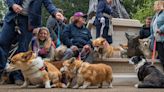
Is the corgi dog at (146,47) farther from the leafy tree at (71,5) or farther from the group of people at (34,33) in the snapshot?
the leafy tree at (71,5)

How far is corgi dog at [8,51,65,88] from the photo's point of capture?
9.42m

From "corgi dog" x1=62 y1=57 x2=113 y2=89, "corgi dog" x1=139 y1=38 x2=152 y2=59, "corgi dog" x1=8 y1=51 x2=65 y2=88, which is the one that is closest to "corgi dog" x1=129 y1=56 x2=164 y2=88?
"corgi dog" x1=62 y1=57 x2=113 y2=89

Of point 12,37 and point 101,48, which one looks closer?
point 12,37

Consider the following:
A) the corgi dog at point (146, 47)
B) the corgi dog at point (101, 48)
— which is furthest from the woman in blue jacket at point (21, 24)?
the corgi dog at point (146, 47)

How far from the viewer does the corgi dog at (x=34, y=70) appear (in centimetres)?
942

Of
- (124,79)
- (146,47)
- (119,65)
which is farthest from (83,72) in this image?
(146,47)

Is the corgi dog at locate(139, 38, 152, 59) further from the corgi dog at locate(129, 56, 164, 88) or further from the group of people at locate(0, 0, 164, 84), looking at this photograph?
the corgi dog at locate(129, 56, 164, 88)

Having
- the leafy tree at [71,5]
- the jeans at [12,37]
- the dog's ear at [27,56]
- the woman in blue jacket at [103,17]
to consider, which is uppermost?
the leafy tree at [71,5]

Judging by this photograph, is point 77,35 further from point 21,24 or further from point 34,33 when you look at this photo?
point 21,24

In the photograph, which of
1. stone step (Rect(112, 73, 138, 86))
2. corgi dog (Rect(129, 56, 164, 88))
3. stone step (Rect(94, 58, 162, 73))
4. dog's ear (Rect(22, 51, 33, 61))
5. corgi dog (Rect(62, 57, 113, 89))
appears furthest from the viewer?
stone step (Rect(94, 58, 162, 73))

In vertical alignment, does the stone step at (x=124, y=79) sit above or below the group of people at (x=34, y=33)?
below

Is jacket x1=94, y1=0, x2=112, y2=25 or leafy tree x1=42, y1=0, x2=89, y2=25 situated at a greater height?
leafy tree x1=42, y1=0, x2=89, y2=25

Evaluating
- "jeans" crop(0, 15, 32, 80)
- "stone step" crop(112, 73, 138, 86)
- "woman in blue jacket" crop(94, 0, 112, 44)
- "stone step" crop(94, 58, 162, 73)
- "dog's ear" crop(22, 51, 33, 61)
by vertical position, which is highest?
"woman in blue jacket" crop(94, 0, 112, 44)

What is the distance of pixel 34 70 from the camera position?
9.60 meters
